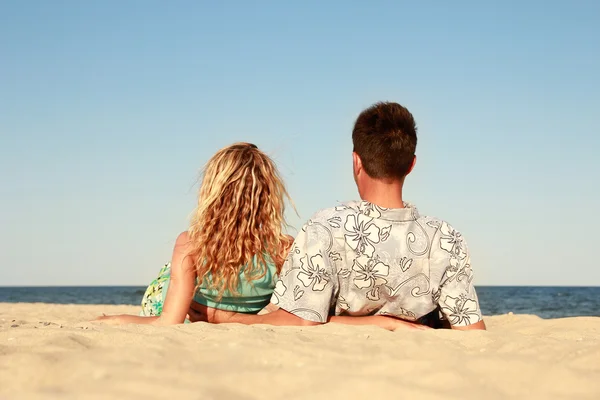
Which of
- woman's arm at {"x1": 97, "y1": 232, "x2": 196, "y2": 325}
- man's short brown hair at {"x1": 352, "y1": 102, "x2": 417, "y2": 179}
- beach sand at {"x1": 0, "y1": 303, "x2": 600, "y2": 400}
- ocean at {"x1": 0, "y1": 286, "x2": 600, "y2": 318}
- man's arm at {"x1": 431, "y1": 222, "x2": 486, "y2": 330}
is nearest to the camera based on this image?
beach sand at {"x1": 0, "y1": 303, "x2": 600, "y2": 400}

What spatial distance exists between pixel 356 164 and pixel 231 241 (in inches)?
42.0

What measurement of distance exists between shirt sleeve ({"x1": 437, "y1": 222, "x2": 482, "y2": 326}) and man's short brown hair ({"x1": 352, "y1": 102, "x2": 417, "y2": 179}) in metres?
0.50

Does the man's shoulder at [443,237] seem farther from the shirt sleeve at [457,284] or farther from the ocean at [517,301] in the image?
the ocean at [517,301]

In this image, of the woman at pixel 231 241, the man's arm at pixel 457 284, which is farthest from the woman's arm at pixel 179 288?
the man's arm at pixel 457 284

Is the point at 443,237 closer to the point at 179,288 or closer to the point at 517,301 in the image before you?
the point at 179,288

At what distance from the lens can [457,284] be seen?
12.1 feet

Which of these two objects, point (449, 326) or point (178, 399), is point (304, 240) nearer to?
point (449, 326)

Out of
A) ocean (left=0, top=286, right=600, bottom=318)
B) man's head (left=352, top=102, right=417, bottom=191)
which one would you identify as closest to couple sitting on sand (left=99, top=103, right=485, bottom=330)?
man's head (left=352, top=102, right=417, bottom=191)

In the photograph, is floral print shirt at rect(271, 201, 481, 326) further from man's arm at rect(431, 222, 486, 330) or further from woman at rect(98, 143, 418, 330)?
woman at rect(98, 143, 418, 330)

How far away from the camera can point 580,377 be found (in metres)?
2.47

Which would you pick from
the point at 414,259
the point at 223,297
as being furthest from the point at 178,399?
the point at 223,297

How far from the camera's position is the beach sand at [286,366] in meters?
2.35

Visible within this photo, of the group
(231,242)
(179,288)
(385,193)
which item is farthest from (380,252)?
(179,288)

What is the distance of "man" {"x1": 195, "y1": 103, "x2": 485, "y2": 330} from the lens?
11.6 feet
